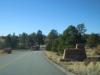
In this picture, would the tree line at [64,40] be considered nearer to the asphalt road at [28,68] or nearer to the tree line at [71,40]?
the tree line at [71,40]

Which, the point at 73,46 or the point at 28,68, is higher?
the point at 73,46

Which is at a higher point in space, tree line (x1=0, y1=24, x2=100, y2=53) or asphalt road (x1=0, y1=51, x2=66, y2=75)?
tree line (x1=0, y1=24, x2=100, y2=53)

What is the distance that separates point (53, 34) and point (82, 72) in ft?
584

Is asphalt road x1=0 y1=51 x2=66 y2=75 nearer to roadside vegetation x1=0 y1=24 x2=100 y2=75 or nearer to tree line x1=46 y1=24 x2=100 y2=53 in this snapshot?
roadside vegetation x1=0 y1=24 x2=100 y2=75

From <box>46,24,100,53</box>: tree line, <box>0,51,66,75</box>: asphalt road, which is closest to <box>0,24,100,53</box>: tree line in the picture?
<box>46,24,100,53</box>: tree line

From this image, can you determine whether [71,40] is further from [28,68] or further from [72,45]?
[28,68]

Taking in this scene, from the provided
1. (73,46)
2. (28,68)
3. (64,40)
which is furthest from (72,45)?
(28,68)

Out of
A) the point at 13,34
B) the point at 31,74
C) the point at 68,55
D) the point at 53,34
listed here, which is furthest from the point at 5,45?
the point at 31,74

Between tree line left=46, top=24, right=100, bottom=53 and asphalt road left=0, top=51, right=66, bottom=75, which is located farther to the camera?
tree line left=46, top=24, right=100, bottom=53

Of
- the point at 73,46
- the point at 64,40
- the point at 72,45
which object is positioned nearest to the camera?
the point at 73,46

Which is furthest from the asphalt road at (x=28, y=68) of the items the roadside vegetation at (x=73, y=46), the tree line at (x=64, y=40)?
the tree line at (x=64, y=40)

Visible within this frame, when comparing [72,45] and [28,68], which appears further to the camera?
[72,45]

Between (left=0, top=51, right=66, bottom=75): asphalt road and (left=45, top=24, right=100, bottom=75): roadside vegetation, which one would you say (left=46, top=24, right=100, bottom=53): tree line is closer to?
(left=45, top=24, right=100, bottom=75): roadside vegetation

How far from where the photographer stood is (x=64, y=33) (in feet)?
231
